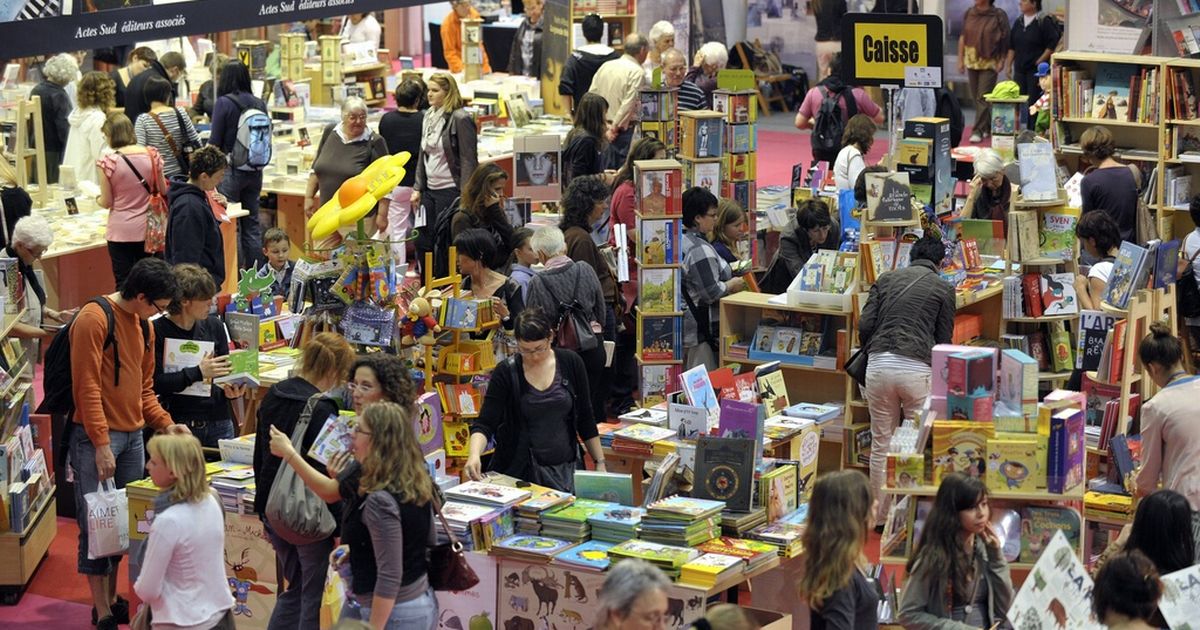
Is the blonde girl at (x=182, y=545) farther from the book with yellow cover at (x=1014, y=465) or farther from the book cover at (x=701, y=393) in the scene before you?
the book with yellow cover at (x=1014, y=465)

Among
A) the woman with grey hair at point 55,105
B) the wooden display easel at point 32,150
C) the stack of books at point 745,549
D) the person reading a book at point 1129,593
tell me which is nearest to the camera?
the person reading a book at point 1129,593

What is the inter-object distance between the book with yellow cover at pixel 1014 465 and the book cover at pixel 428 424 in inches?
90.1

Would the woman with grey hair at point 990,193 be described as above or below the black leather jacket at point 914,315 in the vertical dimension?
above

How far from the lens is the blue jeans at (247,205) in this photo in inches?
499

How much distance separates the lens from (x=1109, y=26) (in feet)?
42.9

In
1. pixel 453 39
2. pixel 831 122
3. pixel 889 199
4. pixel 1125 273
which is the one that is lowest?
pixel 1125 273

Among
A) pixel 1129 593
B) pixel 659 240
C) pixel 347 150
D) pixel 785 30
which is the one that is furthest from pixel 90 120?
pixel 785 30

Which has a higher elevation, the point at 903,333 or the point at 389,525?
the point at 903,333

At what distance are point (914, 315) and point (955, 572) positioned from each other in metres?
2.65

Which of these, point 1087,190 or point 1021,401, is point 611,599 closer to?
point 1021,401

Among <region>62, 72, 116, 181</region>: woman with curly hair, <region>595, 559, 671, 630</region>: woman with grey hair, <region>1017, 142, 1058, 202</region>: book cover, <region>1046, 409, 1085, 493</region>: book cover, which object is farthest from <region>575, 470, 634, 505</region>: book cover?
<region>62, 72, 116, 181</region>: woman with curly hair

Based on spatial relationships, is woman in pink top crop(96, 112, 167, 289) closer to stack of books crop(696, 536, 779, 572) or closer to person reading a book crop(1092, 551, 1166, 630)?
stack of books crop(696, 536, 779, 572)

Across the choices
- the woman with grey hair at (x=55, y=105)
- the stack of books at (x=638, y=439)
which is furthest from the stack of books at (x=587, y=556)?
the woman with grey hair at (x=55, y=105)

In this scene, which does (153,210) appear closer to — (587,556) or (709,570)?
(587,556)
